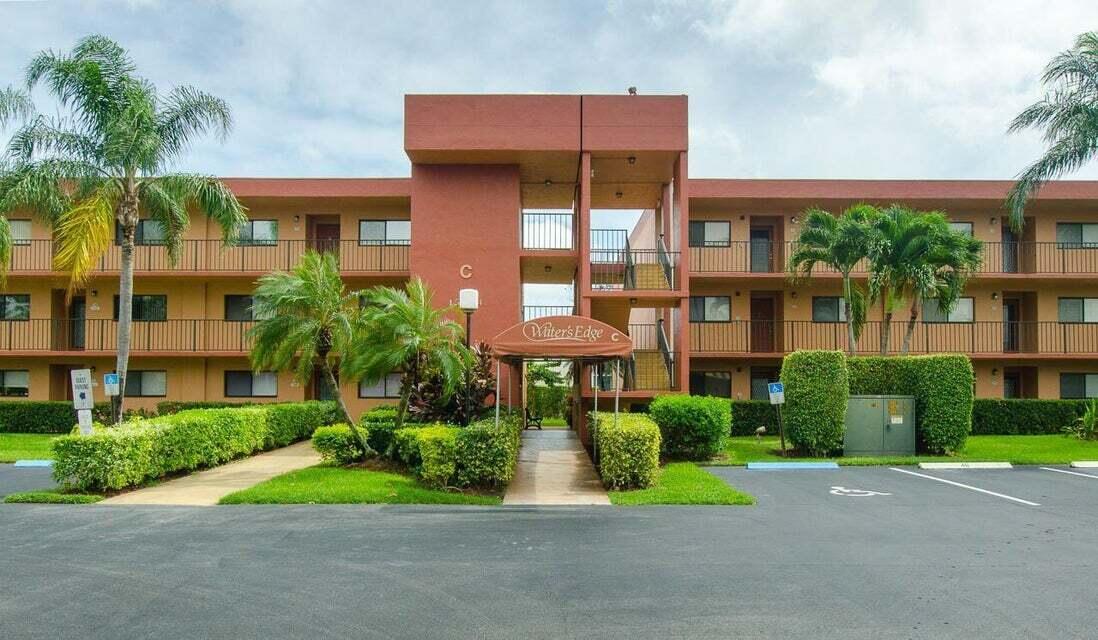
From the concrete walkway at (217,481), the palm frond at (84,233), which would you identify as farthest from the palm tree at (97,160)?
the concrete walkway at (217,481)

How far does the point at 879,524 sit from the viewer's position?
33.8ft

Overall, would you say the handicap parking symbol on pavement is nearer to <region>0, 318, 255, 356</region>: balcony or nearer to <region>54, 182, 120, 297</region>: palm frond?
<region>54, 182, 120, 297</region>: palm frond

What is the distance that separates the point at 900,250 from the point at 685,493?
1120cm

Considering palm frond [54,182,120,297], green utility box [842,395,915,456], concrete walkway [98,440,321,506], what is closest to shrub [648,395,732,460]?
green utility box [842,395,915,456]

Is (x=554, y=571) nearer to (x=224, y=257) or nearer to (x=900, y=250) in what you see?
(x=900, y=250)

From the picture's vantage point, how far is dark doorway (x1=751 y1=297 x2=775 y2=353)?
2686 centimetres

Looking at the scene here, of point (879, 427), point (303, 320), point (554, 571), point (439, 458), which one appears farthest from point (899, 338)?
point (554, 571)

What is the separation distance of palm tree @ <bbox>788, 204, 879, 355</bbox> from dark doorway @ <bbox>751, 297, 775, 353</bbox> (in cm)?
414

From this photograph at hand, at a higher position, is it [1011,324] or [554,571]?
[1011,324]

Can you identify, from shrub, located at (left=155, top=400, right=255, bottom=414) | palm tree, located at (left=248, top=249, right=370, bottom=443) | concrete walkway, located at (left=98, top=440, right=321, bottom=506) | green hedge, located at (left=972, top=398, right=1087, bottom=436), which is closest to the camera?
concrete walkway, located at (left=98, top=440, right=321, bottom=506)

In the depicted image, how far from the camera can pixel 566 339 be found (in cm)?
1381

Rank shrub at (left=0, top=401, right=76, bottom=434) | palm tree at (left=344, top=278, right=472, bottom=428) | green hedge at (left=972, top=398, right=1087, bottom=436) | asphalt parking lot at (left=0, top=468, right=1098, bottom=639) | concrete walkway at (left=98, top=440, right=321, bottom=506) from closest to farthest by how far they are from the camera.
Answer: asphalt parking lot at (left=0, top=468, right=1098, bottom=639), concrete walkway at (left=98, top=440, right=321, bottom=506), palm tree at (left=344, top=278, right=472, bottom=428), green hedge at (left=972, top=398, right=1087, bottom=436), shrub at (left=0, top=401, right=76, bottom=434)

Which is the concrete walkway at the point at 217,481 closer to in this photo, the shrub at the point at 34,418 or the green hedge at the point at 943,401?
the shrub at the point at 34,418

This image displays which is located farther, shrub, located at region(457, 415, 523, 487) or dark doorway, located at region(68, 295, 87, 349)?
dark doorway, located at region(68, 295, 87, 349)
